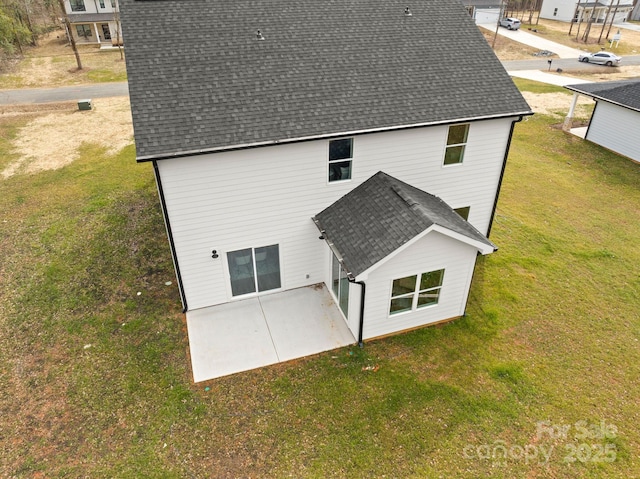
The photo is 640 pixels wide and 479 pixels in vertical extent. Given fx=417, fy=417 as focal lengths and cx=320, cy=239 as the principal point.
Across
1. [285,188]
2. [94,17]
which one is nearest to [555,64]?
[285,188]

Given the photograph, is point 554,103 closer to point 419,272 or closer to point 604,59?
point 604,59

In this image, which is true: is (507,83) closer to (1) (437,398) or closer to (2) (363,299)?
(2) (363,299)

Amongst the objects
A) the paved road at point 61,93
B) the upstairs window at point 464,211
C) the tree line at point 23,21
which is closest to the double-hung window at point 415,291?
the upstairs window at point 464,211

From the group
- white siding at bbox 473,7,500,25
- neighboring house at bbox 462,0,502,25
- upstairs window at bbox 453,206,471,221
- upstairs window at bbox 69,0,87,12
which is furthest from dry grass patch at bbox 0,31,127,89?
white siding at bbox 473,7,500,25

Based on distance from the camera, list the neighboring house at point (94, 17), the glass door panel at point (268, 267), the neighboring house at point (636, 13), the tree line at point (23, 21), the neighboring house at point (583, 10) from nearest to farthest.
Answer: the glass door panel at point (268, 267), the tree line at point (23, 21), the neighboring house at point (94, 17), the neighboring house at point (583, 10), the neighboring house at point (636, 13)

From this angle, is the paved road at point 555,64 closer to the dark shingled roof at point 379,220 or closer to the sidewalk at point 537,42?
the sidewalk at point 537,42

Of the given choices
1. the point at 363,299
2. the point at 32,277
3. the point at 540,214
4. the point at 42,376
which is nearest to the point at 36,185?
the point at 32,277
